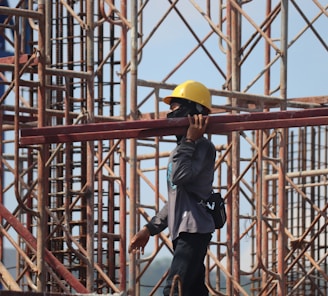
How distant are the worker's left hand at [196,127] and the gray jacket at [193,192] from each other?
0.07m

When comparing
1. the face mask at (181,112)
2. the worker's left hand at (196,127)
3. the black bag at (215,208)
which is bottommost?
the black bag at (215,208)

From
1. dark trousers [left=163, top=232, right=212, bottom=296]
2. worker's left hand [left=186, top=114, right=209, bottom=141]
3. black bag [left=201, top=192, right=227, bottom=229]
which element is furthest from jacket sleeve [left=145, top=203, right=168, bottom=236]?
worker's left hand [left=186, top=114, right=209, bottom=141]

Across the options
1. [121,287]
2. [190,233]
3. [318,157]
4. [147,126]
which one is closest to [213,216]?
[190,233]

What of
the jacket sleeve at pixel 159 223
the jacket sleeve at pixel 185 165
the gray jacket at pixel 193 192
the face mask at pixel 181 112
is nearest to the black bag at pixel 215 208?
the gray jacket at pixel 193 192

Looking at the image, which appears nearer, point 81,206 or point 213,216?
point 213,216

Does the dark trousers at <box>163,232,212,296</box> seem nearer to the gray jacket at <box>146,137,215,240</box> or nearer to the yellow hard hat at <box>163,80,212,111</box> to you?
the gray jacket at <box>146,137,215,240</box>

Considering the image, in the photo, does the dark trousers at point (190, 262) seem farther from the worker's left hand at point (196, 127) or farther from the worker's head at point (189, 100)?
the worker's head at point (189, 100)

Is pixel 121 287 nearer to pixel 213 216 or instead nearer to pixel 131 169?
pixel 131 169

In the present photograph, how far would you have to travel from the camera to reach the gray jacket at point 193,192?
34.4 ft

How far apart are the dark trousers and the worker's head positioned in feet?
3.40

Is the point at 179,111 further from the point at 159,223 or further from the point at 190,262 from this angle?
the point at 190,262

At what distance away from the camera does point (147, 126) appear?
11.1 m

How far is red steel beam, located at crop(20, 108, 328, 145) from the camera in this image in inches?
421

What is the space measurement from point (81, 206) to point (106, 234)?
851 millimetres
